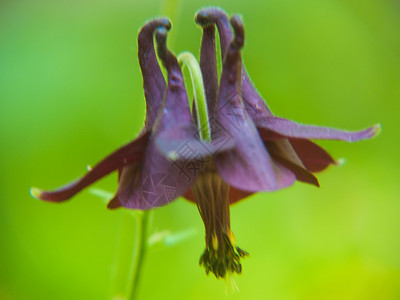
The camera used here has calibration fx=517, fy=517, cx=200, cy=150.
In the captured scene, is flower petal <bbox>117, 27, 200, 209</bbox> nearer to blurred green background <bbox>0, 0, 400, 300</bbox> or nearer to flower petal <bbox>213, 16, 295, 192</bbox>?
flower petal <bbox>213, 16, 295, 192</bbox>

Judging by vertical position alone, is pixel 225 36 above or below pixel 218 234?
above

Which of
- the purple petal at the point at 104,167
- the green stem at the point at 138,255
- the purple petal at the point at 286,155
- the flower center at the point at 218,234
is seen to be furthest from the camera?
the green stem at the point at 138,255

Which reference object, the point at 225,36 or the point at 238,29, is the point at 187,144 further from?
the point at 225,36

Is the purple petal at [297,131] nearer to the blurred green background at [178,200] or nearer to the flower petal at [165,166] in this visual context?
the flower petal at [165,166]

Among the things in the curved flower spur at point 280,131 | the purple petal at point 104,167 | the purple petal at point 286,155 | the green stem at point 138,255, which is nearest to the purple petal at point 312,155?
the curved flower spur at point 280,131

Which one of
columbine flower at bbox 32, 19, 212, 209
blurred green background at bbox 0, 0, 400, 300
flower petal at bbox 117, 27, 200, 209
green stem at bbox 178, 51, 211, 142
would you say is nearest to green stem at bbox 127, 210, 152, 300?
columbine flower at bbox 32, 19, 212, 209

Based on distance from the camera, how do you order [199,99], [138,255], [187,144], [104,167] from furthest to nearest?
[138,255], [199,99], [104,167], [187,144]

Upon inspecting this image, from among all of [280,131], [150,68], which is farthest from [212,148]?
[150,68]
